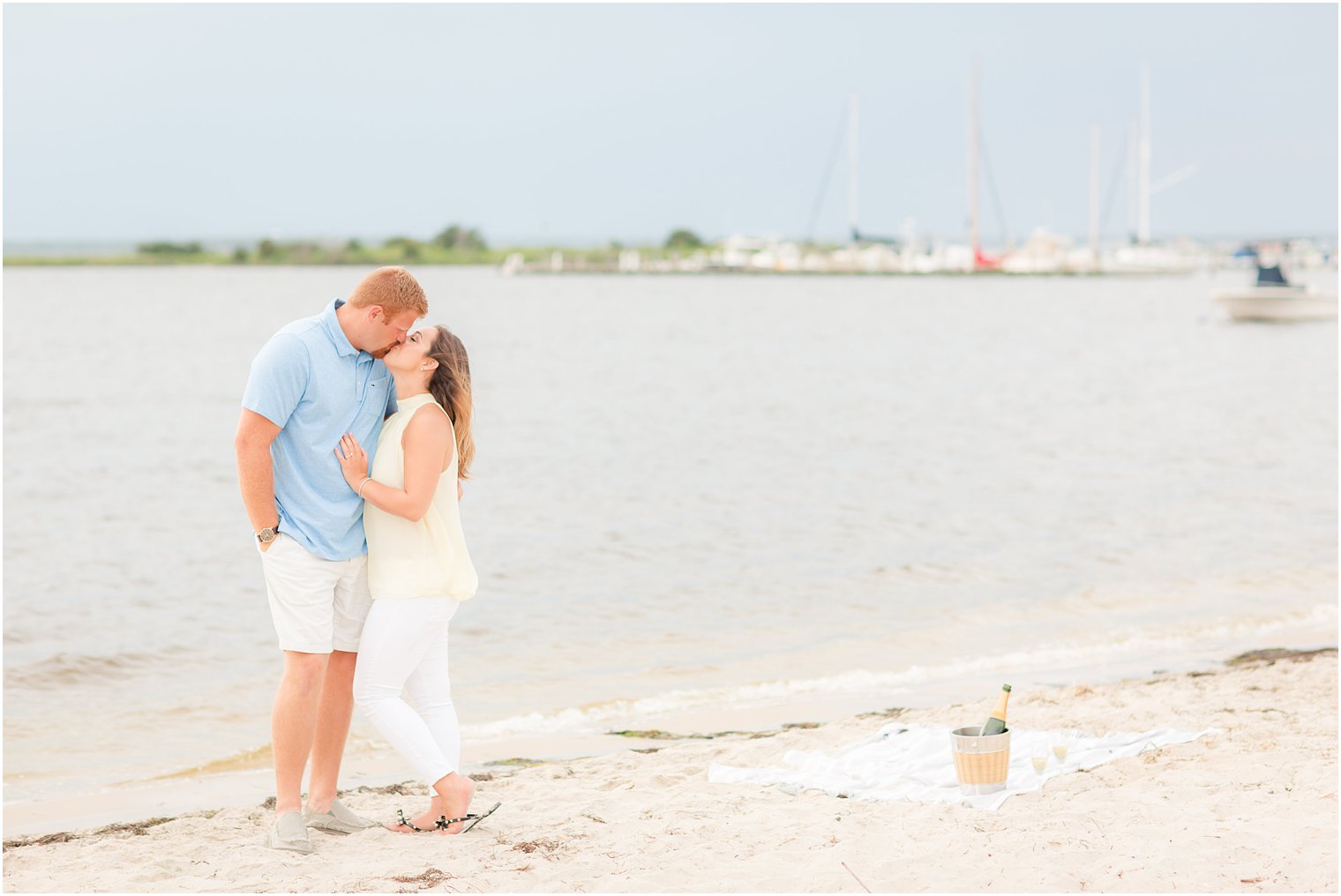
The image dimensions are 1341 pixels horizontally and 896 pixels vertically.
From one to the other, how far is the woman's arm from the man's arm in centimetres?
23

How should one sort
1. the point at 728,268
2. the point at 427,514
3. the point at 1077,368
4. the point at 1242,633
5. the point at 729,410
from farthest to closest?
the point at 728,268 → the point at 1077,368 → the point at 729,410 → the point at 1242,633 → the point at 427,514

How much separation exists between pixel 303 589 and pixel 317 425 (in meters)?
0.54

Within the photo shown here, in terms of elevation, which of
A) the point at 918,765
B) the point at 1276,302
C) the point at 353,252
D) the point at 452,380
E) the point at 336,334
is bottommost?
the point at 918,765

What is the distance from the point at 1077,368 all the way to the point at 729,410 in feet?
43.2

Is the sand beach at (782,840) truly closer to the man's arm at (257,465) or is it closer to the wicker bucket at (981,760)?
the wicker bucket at (981,760)

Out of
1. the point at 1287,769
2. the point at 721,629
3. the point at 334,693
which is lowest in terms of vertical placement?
the point at 721,629

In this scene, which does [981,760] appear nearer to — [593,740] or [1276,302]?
[593,740]

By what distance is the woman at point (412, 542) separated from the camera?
431cm

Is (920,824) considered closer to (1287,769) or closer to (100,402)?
(1287,769)

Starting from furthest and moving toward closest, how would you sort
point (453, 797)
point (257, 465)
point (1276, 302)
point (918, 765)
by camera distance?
point (1276, 302) → point (918, 765) → point (453, 797) → point (257, 465)

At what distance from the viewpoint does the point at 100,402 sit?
25672 mm

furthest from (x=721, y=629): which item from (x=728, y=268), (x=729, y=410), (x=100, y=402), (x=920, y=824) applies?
(x=728, y=268)

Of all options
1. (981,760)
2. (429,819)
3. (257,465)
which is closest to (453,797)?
(429,819)

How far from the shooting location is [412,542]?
4.36 meters
